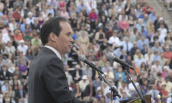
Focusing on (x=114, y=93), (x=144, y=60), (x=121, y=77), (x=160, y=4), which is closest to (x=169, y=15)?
(x=160, y=4)

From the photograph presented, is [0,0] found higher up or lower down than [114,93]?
higher up

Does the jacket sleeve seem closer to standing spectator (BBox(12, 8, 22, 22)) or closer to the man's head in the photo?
the man's head

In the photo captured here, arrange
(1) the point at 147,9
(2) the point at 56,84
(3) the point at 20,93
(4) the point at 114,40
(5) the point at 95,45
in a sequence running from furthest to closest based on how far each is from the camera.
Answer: (1) the point at 147,9
(4) the point at 114,40
(5) the point at 95,45
(3) the point at 20,93
(2) the point at 56,84

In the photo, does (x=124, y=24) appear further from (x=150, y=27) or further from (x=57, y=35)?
(x=57, y=35)

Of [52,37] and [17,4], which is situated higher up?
[17,4]

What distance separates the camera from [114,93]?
392cm

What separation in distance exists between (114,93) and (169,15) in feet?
57.7

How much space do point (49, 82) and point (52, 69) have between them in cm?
11

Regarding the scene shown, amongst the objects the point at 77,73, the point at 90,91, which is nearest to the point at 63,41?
the point at 90,91

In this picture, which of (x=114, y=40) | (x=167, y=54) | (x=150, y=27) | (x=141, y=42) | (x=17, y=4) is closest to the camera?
(x=167, y=54)

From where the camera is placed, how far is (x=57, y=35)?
3.44 m

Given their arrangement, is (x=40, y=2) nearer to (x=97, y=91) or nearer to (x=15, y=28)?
(x=15, y=28)

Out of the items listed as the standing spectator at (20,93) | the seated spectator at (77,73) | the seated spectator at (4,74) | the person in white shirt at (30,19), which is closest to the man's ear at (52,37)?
the standing spectator at (20,93)

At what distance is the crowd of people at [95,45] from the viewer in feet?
44.1
